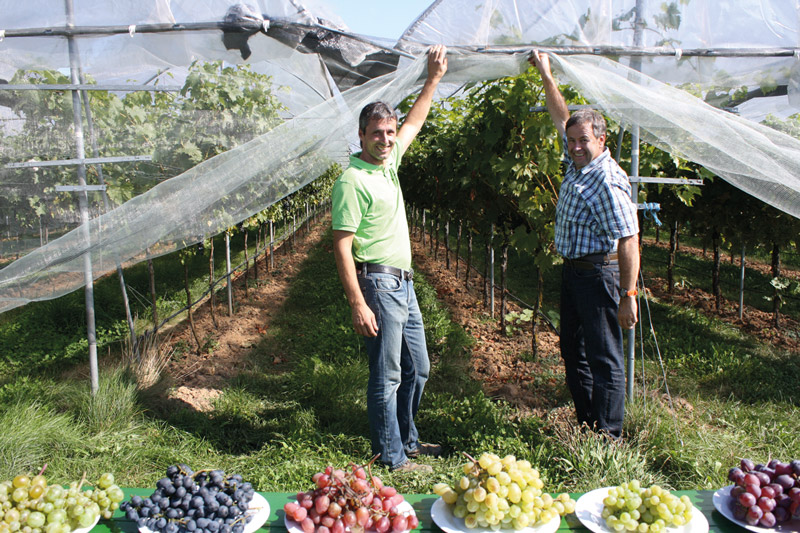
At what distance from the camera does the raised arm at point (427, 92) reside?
9.57ft

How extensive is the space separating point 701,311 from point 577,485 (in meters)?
5.52

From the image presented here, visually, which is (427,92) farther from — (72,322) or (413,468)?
(72,322)

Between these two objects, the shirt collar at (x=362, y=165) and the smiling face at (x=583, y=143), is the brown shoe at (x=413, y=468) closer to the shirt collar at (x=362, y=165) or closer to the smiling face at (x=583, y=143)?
the shirt collar at (x=362, y=165)

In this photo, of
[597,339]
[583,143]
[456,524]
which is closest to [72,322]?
[597,339]

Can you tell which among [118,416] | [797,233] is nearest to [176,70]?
[118,416]

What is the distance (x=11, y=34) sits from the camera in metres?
2.92

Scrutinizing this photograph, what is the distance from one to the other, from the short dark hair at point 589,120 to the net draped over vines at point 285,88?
0.41 feet

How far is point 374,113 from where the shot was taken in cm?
266

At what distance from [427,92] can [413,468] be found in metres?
1.97

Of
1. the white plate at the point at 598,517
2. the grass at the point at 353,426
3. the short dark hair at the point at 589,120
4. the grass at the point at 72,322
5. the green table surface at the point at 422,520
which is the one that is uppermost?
the short dark hair at the point at 589,120

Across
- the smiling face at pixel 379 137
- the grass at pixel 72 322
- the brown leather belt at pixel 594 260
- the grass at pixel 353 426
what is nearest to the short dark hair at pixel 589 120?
the brown leather belt at pixel 594 260

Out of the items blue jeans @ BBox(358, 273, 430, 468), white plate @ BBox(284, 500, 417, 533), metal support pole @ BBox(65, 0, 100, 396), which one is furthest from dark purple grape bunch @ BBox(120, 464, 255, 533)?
metal support pole @ BBox(65, 0, 100, 396)

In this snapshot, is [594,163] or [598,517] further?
[594,163]

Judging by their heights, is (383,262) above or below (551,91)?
below
